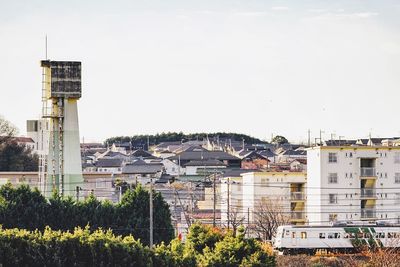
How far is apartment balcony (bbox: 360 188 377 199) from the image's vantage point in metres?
58.3

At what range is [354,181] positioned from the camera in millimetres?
58219

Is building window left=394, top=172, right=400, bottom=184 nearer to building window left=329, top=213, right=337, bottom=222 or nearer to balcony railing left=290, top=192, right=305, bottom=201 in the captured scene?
building window left=329, top=213, right=337, bottom=222

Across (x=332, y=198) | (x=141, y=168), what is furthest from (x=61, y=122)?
(x=141, y=168)

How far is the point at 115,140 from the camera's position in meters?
165

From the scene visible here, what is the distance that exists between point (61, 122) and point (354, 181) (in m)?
16.3

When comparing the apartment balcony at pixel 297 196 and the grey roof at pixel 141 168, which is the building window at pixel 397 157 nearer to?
the apartment balcony at pixel 297 196

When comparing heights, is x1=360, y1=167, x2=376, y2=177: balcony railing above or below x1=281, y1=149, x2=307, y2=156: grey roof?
below

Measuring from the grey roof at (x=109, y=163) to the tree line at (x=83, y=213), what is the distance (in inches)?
2634

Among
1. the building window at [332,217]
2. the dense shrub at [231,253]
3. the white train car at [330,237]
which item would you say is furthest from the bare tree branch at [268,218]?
the dense shrub at [231,253]

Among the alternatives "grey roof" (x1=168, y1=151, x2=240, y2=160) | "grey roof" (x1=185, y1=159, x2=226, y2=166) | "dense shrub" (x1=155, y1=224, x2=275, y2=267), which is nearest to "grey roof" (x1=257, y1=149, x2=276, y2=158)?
"grey roof" (x1=168, y1=151, x2=240, y2=160)

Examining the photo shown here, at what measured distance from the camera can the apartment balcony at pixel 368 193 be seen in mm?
58312

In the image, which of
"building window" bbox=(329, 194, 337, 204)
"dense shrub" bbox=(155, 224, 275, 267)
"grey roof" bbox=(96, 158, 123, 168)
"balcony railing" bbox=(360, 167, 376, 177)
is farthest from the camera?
"grey roof" bbox=(96, 158, 123, 168)

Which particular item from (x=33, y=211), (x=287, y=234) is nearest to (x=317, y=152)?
(x=287, y=234)

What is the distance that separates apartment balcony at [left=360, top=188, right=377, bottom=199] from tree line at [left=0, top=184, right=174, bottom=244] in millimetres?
15909
